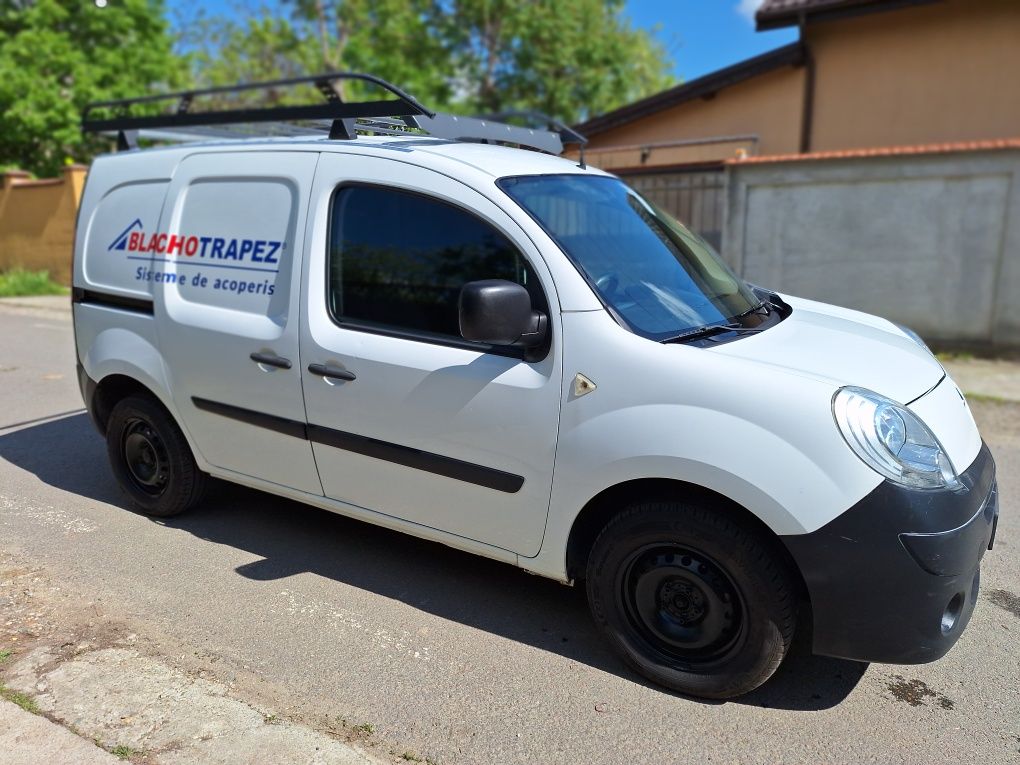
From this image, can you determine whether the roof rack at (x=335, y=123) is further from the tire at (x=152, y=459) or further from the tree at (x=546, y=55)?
the tree at (x=546, y=55)

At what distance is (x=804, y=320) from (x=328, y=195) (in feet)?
6.84

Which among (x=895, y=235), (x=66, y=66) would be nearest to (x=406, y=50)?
(x=66, y=66)

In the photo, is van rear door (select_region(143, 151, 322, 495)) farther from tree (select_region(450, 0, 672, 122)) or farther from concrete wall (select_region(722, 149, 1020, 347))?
tree (select_region(450, 0, 672, 122))

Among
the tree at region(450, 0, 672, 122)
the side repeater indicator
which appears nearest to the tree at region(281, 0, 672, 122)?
the tree at region(450, 0, 672, 122)

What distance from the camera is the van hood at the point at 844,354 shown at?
2.87m

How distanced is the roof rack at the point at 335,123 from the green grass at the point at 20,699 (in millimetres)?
2487

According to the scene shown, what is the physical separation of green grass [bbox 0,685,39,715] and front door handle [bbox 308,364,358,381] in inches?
60.5

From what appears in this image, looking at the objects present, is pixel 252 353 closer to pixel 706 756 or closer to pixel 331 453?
pixel 331 453

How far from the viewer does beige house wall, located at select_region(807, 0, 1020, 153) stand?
11570 mm

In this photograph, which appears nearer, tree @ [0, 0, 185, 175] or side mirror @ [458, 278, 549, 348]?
side mirror @ [458, 278, 549, 348]

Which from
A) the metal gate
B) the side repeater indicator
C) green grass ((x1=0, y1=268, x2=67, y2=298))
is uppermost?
the metal gate

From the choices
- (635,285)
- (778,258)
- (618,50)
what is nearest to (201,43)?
(618,50)

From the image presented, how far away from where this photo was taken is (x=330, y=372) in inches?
140

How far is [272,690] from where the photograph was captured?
298cm
